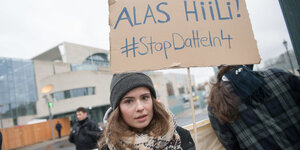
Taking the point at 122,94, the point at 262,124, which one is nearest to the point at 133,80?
the point at 122,94

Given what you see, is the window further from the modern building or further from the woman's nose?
the woman's nose

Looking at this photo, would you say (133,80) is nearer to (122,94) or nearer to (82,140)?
(122,94)

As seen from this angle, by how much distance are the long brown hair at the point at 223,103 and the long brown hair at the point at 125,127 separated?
43 centimetres

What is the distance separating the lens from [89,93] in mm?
25828

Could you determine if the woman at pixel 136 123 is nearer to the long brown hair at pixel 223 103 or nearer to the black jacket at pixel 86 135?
the long brown hair at pixel 223 103

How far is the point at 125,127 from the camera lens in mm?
1525

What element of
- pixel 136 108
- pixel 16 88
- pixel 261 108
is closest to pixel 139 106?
pixel 136 108

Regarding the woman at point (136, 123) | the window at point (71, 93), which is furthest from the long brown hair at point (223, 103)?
the window at point (71, 93)

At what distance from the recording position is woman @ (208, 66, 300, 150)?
1438 mm

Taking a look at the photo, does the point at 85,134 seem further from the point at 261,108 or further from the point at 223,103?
the point at 261,108

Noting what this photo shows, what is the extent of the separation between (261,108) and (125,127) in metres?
1.15

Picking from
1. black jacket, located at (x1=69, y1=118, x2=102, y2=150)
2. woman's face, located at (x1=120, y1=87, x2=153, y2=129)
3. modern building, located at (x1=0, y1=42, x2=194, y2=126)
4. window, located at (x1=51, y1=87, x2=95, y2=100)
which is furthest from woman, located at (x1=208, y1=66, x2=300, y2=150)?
window, located at (x1=51, y1=87, x2=95, y2=100)

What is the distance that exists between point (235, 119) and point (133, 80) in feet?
3.05

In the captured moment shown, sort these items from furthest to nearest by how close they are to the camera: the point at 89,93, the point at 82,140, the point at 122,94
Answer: the point at 89,93 → the point at 82,140 → the point at 122,94
